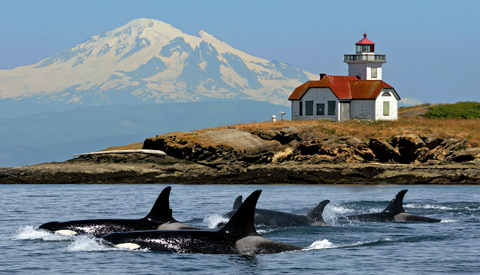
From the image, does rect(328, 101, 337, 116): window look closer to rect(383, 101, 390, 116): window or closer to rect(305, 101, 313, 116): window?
rect(305, 101, 313, 116): window

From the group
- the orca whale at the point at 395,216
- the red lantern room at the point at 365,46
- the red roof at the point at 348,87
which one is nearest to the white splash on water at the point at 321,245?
the orca whale at the point at 395,216

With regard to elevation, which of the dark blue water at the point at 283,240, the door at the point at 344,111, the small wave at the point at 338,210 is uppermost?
the door at the point at 344,111

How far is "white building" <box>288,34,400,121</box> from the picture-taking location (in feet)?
244

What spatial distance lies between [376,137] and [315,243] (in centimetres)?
4326

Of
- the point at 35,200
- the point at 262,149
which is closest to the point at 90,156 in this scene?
the point at 262,149

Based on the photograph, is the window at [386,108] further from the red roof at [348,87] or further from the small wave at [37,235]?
the small wave at [37,235]

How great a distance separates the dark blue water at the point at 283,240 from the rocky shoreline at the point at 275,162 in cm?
1597

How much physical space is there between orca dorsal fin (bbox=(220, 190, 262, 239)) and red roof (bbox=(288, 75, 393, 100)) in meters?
58.8

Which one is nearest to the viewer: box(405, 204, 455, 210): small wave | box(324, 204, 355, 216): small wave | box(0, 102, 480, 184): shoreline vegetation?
box(324, 204, 355, 216): small wave

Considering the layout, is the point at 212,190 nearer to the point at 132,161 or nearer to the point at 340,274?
the point at 132,161

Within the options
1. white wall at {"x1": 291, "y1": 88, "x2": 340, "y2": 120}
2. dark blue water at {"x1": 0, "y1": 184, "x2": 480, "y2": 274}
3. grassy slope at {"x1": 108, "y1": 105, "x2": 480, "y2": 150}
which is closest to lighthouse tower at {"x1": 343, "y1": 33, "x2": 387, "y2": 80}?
white wall at {"x1": 291, "y1": 88, "x2": 340, "y2": 120}

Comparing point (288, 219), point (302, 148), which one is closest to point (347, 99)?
point (302, 148)

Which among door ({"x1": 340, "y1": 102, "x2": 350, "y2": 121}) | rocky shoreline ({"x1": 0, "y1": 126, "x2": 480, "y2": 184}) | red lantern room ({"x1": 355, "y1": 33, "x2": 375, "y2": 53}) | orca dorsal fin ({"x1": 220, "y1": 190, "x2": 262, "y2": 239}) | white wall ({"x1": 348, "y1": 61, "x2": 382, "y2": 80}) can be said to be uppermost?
red lantern room ({"x1": 355, "y1": 33, "x2": 375, "y2": 53})

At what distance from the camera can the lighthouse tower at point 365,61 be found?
78562 millimetres
